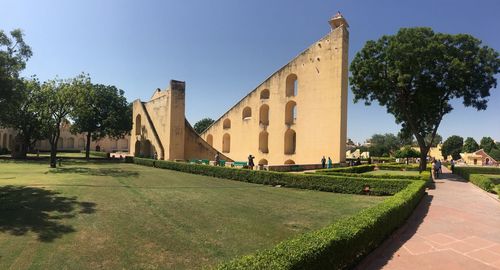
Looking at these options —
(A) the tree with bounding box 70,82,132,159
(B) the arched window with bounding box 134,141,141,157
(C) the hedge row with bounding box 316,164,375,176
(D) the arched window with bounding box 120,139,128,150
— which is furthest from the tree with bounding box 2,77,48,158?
(D) the arched window with bounding box 120,139,128,150

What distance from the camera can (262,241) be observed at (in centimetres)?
661

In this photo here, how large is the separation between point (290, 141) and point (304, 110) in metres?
3.75

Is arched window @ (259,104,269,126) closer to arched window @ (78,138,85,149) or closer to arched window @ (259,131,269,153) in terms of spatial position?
arched window @ (259,131,269,153)

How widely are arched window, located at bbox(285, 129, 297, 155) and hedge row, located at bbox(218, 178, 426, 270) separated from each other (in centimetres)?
2049

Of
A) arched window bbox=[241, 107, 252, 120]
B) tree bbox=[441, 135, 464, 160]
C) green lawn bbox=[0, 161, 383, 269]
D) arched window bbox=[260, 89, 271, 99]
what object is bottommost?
green lawn bbox=[0, 161, 383, 269]

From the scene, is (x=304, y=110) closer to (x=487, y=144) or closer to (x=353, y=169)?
(x=353, y=169)

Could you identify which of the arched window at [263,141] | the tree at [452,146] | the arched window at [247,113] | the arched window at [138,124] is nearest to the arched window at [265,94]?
the arched window at [247,113]

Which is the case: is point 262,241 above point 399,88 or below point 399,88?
below

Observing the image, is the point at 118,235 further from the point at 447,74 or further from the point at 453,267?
the point at 447,74

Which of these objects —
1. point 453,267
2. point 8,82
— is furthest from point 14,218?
point 453,267

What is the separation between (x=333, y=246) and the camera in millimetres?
4664

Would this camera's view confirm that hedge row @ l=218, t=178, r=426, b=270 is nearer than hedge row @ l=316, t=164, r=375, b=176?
Yes

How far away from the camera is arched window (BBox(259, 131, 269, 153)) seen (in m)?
30.0

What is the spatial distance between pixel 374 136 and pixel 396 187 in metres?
120
